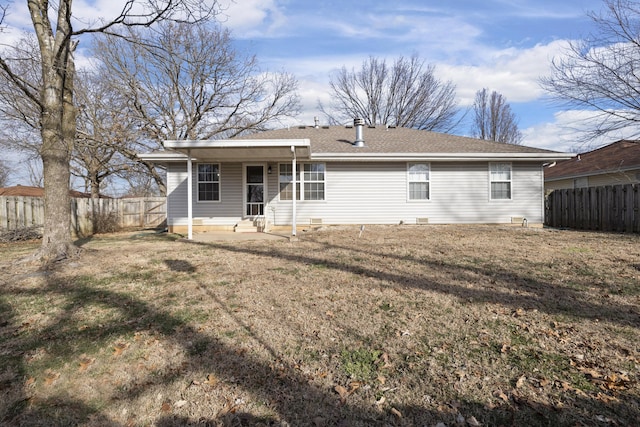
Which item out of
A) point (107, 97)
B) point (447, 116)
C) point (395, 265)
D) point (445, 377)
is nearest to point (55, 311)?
point (445, 377)

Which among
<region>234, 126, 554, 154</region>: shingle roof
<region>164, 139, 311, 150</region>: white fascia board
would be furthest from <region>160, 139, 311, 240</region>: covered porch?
<region>234, 126, 554, 154</region>: shingle roof

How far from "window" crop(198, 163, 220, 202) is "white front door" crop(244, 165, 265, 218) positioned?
3.59ft

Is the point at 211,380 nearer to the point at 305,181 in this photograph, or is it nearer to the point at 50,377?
the point at 50,377

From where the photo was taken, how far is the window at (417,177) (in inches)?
507

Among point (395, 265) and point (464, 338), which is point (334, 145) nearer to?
point (395, 265)

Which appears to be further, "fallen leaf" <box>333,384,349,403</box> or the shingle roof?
the shingle roof

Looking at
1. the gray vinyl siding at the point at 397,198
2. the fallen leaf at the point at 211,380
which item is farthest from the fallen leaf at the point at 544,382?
the gray vinyl siding at the point at 397,198

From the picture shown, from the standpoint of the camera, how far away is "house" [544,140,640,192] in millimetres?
15797

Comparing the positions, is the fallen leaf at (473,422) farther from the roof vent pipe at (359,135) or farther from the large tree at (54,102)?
the roof vent pipe at (359,135)

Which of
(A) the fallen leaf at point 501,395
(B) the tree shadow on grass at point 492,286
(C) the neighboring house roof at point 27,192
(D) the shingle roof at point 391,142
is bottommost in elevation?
(A) the fallen leaf at point 501,395

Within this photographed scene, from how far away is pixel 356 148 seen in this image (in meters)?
12.9

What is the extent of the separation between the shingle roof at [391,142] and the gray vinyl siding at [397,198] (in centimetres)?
53

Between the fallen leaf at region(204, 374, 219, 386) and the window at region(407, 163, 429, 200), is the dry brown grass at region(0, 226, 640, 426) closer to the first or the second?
the fallen leaf at region(204, 374, 219, 386)

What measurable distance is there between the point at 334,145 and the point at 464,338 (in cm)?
1066
